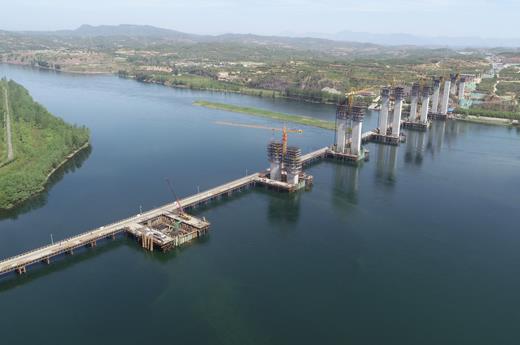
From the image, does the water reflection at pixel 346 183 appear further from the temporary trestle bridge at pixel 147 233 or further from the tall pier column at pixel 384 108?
the tall pier column at pixel 384 108

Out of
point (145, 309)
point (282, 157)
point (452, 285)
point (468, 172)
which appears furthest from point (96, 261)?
point (468, 172)

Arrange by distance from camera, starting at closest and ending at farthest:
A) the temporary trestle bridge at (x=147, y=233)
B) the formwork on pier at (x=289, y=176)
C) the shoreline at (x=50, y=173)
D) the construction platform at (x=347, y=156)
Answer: the temporary trestle bridge at (x=147, y=233) → the shoreline at (x=50, y=173) → the formwork on pier at (x=289, y=176) → the construction platform at (x=347, y=156)

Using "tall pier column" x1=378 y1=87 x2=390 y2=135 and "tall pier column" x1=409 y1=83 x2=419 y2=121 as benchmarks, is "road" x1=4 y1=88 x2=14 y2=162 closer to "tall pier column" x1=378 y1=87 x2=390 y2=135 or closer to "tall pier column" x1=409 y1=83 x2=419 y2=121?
"tall pier column" x1=378 y1=87 x2=390 y2=135

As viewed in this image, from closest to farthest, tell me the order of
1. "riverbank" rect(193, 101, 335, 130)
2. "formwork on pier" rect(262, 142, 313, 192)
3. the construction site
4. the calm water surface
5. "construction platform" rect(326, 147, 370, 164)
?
the calm water surface → the construction site → "formwork on pier" rect(262, 142, 313, 192) → "construction platform" rect(326, 147, 370, 164) → "riverbank" rect(193, 101, 335, 130)

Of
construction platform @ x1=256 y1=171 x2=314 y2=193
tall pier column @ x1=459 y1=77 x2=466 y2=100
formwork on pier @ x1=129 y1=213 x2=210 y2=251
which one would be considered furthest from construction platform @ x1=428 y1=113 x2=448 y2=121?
formwork on pier @ x1=129 y1=213 x2=210 y2=251

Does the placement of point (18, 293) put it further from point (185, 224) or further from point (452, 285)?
point (452, 285)

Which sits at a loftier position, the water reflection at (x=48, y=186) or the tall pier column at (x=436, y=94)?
the tall pier column at (x=436, y=94)

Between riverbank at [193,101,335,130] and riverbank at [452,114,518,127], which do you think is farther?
riverbank at [452,114,518,127]

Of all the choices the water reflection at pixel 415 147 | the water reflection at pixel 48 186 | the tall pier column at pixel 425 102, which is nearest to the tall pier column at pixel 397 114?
the water reflection at pixel 415 147
